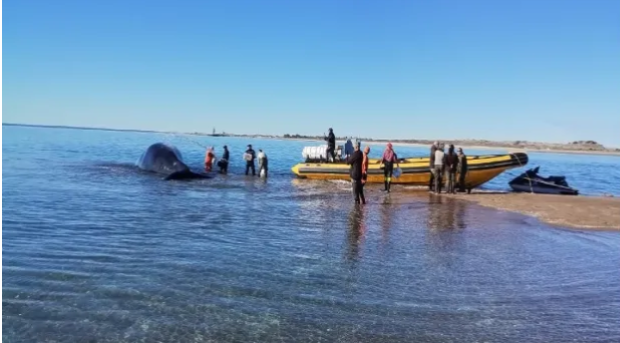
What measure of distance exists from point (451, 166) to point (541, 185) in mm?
5597

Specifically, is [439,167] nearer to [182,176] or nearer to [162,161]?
[182,176]

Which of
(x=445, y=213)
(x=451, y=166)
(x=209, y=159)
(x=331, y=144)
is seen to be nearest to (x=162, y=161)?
(x=209, y=159)

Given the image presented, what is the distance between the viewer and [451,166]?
1933cm

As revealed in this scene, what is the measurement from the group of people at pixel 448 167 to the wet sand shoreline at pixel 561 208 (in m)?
0.72

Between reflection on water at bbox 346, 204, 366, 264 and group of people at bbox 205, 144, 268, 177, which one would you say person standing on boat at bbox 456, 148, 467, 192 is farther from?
group of people at bbox 205, 144, 268, 177

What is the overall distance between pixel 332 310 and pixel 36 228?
644 centimetres

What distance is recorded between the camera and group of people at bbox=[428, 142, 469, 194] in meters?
19.2

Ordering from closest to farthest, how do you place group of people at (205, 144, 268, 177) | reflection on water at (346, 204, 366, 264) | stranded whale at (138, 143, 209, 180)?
reflection on water at (346, 204, 366, 264) → stranded whale at (138, 143, 209, 180) → group of people at (205, 144, 268, 177)

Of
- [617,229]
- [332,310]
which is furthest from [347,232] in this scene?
[617,229]

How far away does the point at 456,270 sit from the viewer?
7430 millimetres

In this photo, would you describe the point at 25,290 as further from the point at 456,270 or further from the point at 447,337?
the point at 456,270

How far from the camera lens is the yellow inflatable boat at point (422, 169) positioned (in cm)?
2112

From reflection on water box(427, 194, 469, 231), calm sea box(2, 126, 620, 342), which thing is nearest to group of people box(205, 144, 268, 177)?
reflection on water box(427, 194, 469, 231)

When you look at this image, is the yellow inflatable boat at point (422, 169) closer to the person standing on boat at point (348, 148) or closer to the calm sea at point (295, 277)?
the person standing on boat at point (348, 148)
